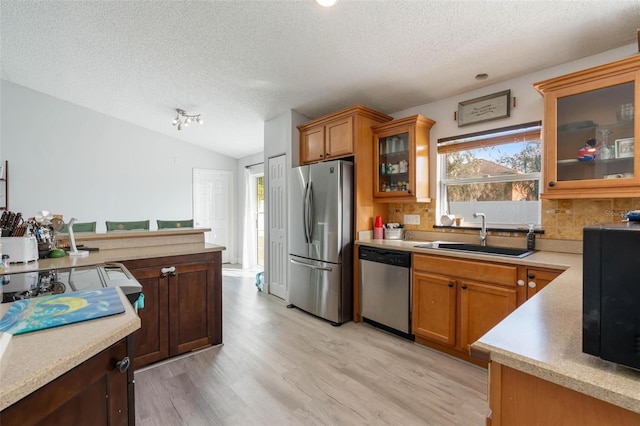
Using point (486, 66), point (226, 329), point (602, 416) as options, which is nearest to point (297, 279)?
point (226, 329)

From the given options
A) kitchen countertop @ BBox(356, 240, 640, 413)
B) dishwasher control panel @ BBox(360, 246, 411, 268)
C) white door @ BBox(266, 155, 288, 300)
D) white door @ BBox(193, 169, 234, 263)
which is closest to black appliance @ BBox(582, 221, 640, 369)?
kitchen countertop @ BBox(356, 240, 640, 413)

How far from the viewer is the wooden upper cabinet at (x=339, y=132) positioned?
3125 mm

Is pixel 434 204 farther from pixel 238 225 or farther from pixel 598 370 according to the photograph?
pixel 238 225

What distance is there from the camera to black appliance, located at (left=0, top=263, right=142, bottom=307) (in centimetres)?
119

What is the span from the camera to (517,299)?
2035 millimetres

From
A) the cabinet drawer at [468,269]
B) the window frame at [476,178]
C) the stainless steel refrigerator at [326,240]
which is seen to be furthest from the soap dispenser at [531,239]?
the stainless steel refrigerator at [326,240]

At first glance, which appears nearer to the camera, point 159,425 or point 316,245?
point 159,425

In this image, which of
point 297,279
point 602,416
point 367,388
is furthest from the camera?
point 297,279

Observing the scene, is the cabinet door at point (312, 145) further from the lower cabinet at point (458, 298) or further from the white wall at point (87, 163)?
the white wall at point (87, 163)

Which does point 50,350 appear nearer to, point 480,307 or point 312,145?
point 480,307

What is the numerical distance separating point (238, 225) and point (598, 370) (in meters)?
6.26

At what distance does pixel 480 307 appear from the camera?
2.22 metres

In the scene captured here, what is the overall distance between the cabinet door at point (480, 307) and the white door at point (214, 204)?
4.91 meters

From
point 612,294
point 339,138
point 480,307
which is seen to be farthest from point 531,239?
point 612,294
